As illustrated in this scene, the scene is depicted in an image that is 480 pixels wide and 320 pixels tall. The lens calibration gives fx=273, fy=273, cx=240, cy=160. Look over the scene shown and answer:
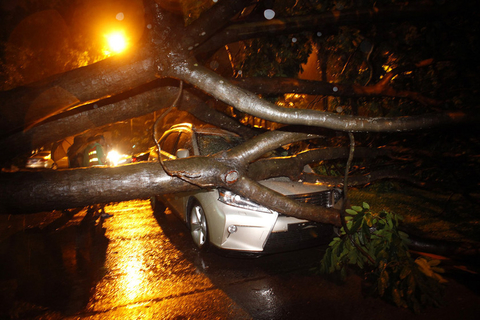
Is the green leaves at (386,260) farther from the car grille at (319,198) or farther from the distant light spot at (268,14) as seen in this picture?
the distant light spot at (268,14)

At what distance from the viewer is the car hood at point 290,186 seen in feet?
13.5

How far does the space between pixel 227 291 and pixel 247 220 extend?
0.87m

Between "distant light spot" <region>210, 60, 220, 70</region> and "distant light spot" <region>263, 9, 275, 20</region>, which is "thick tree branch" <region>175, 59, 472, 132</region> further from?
"distant light spot" <region>210, 60, 220, 70</region>

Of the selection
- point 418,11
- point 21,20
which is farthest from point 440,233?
point 21,20

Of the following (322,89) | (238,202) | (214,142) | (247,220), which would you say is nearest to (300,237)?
(247,220)

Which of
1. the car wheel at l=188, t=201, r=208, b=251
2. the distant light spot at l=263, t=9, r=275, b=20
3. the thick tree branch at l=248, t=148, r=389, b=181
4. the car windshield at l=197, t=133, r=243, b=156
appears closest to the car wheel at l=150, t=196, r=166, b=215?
the car wheel at l=188, t=201, r=208, b=251

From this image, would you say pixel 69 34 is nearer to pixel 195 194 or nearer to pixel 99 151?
pixel 99 151

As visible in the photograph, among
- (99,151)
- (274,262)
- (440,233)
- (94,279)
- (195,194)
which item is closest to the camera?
(94,279)

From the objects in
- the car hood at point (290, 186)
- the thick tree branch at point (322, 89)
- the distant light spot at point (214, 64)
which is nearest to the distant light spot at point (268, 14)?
the thick tree branch at point (322, 89)

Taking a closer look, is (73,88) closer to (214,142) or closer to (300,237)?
(214,142)

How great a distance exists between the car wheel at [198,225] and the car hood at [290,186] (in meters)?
1.06

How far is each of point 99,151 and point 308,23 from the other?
567cm

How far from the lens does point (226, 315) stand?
2852 mm

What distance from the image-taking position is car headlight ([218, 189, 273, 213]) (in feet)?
11.9
